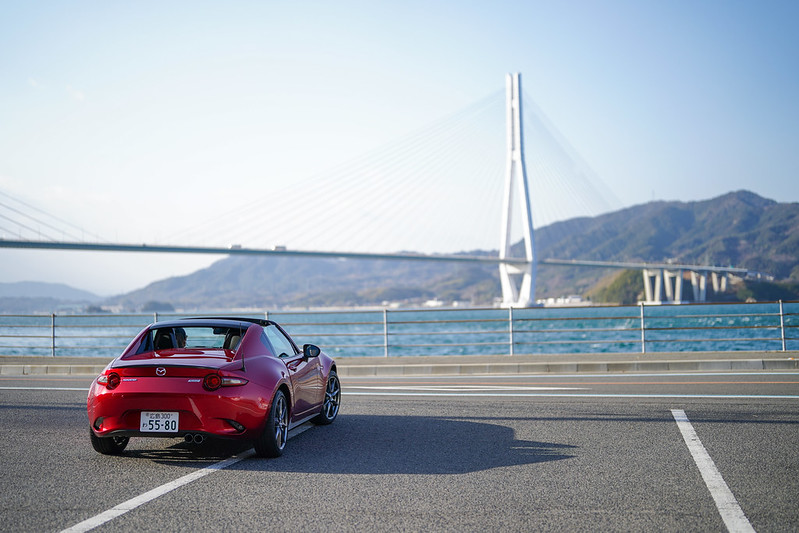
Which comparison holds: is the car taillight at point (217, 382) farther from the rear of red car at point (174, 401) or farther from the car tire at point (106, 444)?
the car tire at point (106, 444)

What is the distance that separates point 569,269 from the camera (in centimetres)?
9238

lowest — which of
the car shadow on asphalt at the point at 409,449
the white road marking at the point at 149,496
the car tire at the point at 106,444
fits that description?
the car shadow on asphalt at the point at 409,449

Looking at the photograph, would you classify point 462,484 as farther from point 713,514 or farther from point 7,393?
point 7,393

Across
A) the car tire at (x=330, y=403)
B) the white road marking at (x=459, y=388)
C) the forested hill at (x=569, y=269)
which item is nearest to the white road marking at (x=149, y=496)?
the car tire at (x=330, y=403)

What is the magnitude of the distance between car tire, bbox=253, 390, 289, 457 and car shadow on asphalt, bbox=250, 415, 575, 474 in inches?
3.5

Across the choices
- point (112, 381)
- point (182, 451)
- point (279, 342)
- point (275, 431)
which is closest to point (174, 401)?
point (112, 381)

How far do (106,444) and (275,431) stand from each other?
1.46 meters

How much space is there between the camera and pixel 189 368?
20.0 feet

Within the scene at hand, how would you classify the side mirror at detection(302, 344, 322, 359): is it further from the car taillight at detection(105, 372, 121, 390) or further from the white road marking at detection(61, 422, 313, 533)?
the car taillight at detection(105, 372, 121, 390)

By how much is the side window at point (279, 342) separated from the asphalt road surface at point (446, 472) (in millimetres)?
896

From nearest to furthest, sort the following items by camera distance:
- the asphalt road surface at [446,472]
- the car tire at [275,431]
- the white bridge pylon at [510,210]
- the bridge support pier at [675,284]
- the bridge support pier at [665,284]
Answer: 1. the asphalt road surface at [446,472]
2. the car tire at [275,431]
3. the white bridge pylon at [510,210]
4. the bridge support pier at [665,284]
5. the bridge support pier at [675,284]

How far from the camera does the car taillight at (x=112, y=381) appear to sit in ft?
20.1

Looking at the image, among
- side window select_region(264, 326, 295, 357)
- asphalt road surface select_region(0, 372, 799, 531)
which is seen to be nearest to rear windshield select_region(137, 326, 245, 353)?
side window select_region(264, 326, 295, 357)

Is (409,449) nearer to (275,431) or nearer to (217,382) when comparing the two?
(275,431)
